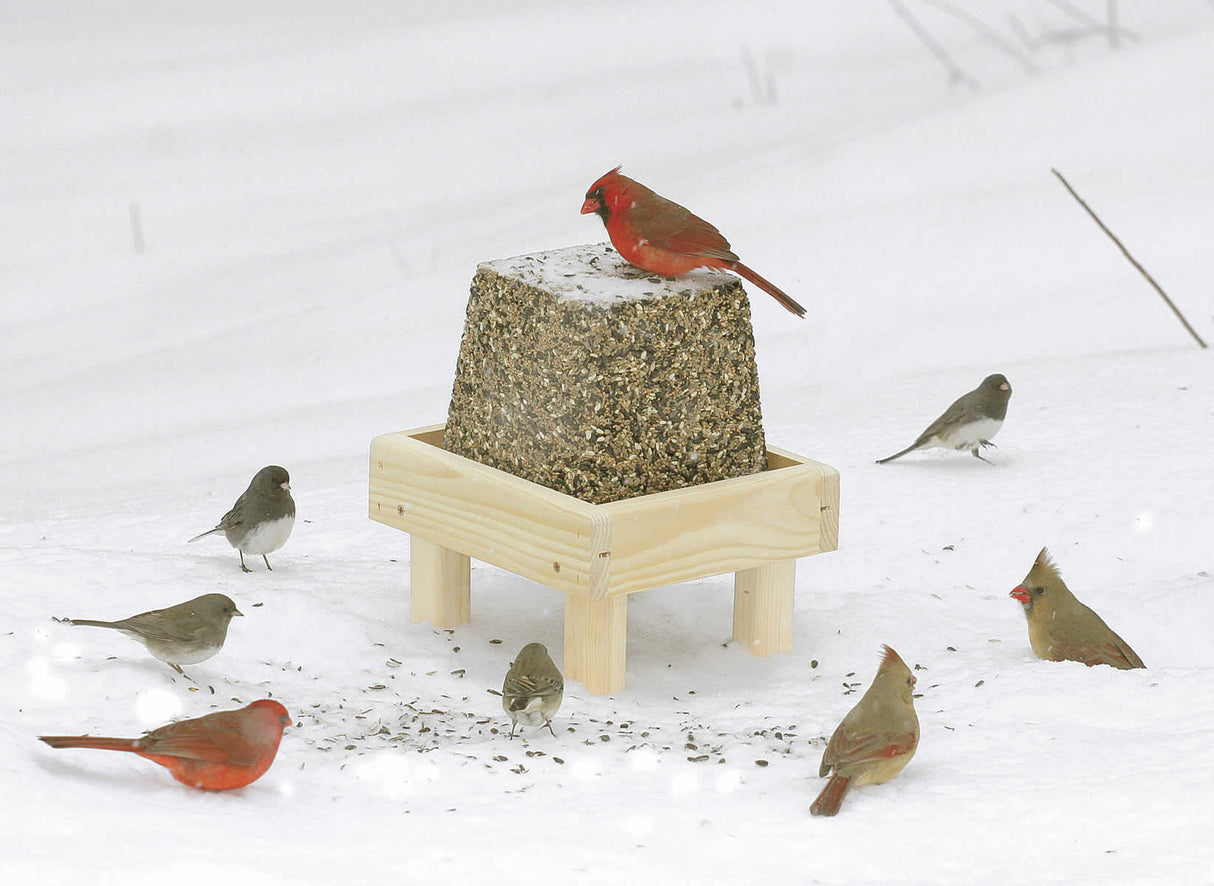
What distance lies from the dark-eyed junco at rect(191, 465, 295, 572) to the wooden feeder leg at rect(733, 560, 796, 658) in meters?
1.56

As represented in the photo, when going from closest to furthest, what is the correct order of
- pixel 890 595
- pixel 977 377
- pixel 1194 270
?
pixel 890 595, pixel 977 377, pixel 1194 270

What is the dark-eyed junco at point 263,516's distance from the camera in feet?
20.5

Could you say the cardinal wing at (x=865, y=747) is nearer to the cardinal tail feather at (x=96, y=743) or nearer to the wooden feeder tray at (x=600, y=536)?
the wooden feeder tray at (x=600, y=536)

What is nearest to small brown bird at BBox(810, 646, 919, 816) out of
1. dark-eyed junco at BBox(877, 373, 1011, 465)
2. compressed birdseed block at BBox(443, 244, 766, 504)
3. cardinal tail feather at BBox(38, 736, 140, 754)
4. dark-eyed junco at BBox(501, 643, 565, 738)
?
dark-eyed junco at BBox(501, 643, 565, 738)

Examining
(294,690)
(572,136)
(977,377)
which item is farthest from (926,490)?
(572,136)

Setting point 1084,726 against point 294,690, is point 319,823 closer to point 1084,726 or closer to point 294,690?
point 294,690

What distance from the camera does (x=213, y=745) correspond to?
14.3ft

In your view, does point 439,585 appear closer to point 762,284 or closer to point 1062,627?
point 762,284

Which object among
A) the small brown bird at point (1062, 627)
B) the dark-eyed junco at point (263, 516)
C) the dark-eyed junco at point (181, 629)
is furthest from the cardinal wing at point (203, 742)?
the small brown bird at point (1062, 627)

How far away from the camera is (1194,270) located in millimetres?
10328

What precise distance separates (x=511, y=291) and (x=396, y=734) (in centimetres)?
143

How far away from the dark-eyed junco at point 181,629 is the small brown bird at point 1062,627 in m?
2.44

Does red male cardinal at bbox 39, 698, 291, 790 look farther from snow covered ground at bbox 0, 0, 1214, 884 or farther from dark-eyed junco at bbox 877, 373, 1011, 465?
dark-eyed junco at bbox 877, 373, 1011, 465

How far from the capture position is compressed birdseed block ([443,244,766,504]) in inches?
217
